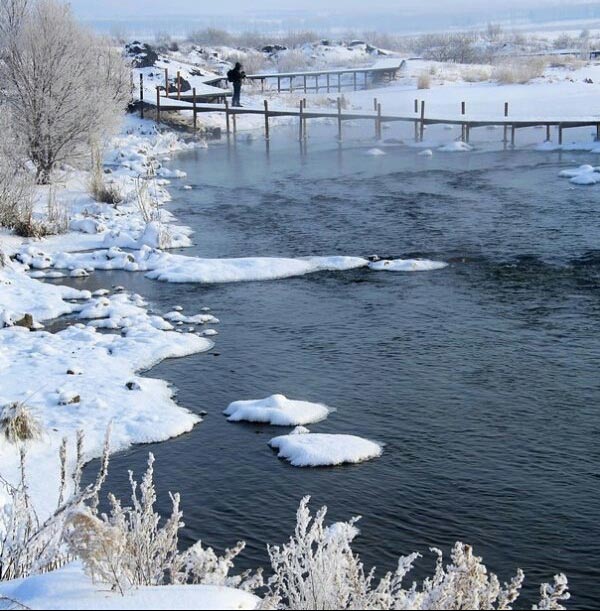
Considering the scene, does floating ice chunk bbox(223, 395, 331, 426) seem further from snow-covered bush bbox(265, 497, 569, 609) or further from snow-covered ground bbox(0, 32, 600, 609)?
snow-covered bush bbox(265, 497, 569, 609)

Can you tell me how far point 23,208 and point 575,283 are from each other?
405 inches

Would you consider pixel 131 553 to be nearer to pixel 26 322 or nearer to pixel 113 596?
pixel 113 596

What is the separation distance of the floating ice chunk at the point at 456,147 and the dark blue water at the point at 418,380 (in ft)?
35.8

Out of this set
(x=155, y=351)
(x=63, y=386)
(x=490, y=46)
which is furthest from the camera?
(x=490, y=46)

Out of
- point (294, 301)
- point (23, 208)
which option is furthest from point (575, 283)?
point (23, 208)

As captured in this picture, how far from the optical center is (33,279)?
1545 centimetres

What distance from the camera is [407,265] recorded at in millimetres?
15570

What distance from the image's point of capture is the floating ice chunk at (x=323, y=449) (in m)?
8.71

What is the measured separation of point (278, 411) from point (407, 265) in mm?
6435

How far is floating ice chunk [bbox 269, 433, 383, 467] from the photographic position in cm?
871

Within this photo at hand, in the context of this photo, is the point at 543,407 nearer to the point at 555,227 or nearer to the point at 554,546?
the point at 554,546

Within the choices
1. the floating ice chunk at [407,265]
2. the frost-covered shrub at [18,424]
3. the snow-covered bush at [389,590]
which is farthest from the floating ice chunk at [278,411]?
the floating ice chunk at [407,265]

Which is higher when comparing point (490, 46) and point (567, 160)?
point (490, 46)

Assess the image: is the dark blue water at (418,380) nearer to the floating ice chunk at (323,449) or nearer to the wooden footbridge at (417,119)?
the floating ice chunk at (323,449)
